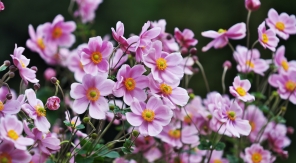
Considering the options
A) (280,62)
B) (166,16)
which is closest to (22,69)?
(280,62)

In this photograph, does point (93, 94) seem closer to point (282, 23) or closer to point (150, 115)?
point (150, 115)

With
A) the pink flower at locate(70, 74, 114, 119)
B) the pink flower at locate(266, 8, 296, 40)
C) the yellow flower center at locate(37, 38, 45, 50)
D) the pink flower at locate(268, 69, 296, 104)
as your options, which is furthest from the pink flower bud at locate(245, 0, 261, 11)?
the yellow flower center at locate(37, 38, 45, 50)

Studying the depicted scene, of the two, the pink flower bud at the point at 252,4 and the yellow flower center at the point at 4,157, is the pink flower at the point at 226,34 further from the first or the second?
the yellow flower center at the point at 4,157

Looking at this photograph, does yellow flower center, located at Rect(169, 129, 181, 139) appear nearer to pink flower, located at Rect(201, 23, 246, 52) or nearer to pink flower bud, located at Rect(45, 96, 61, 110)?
pink flower, located at Rect(201, 23, 246, 52)

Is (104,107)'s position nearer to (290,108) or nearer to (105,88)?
(105,88)

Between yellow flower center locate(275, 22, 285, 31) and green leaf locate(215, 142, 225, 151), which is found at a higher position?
yellow flower center locate(275, 22, 285, 31)

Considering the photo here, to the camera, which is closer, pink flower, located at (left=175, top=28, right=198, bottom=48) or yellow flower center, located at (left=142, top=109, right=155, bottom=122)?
yellow flower center, located at (left=142, top=109, right=155, bottom=122)

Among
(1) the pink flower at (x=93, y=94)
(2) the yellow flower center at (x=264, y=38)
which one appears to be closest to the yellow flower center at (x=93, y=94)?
(1) the pink flower at (x=93, y=94)
